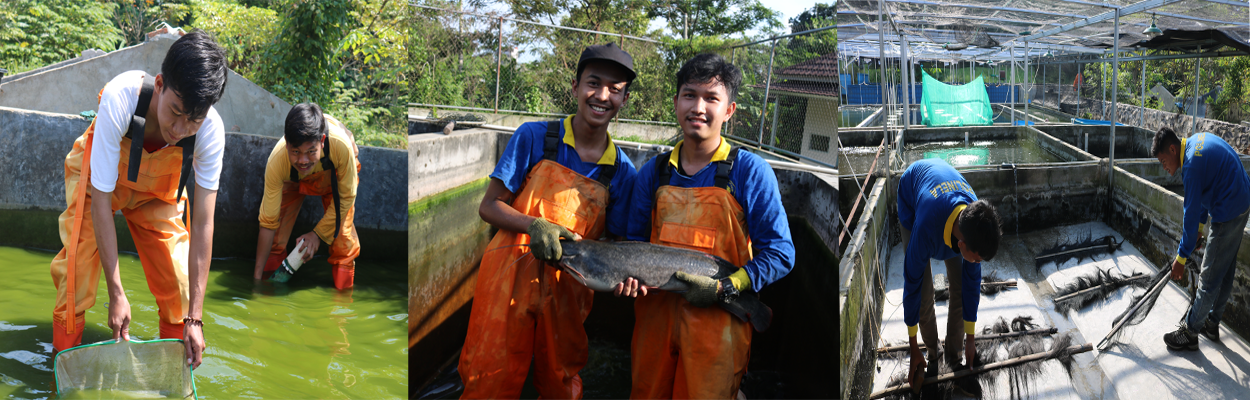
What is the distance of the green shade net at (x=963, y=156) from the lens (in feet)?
9.82

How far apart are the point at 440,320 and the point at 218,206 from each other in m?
2.98

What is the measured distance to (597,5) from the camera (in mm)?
8695

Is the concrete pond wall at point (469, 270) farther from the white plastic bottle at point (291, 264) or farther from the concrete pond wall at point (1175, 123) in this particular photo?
the concrete pond wall at point (1175, 123)

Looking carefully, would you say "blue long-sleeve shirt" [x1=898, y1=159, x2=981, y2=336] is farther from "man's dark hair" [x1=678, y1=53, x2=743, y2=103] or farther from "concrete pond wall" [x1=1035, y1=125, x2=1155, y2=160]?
"man's dark hair" [x1=678, y1=53, x2=743, y2=103]

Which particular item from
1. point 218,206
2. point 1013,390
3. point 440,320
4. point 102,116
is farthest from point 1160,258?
point 218,206

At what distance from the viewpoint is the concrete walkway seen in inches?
103

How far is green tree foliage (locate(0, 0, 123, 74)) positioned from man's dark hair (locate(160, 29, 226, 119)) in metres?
11.8

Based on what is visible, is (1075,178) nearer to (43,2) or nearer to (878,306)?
(878,306)

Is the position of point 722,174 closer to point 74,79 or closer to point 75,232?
point 75,232

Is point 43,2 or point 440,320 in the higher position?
point 43,2

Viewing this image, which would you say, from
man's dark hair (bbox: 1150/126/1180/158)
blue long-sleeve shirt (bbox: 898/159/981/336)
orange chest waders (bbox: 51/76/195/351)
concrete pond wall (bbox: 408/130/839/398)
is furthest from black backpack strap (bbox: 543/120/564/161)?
man's dark hair (bbox: 1150/126/1180/158)

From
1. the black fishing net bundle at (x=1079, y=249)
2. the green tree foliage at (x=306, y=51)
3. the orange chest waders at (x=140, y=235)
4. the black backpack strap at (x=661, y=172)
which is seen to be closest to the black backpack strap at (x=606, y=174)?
the black backpack strap at (x=661, y=172)

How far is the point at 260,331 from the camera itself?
156 inches

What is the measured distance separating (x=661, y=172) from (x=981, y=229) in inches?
49.2
